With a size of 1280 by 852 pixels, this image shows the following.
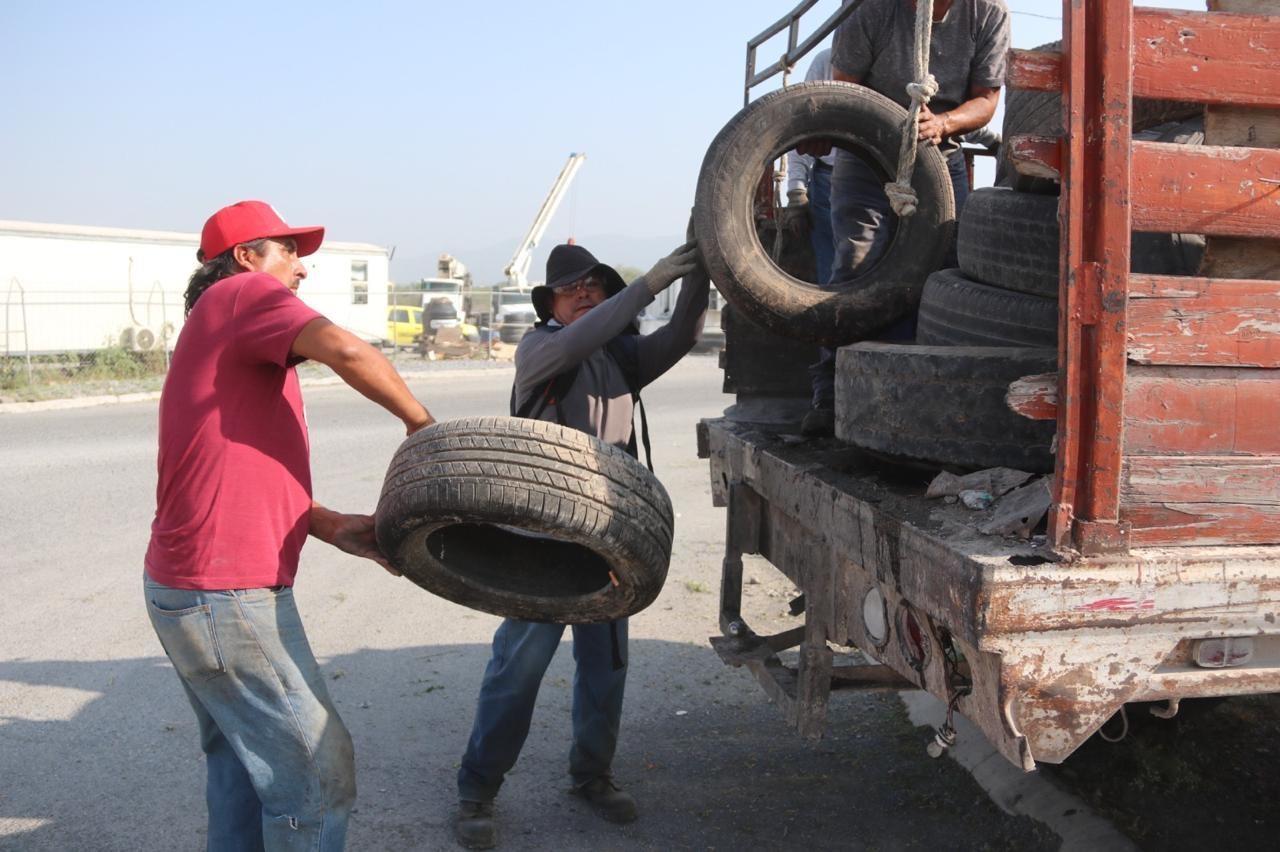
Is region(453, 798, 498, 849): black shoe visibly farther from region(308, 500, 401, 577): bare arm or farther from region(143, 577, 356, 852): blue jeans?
region(308, 500, 401, 577): bare arm

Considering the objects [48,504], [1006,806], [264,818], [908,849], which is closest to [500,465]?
[264,818]

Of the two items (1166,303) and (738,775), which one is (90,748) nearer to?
(738,775)

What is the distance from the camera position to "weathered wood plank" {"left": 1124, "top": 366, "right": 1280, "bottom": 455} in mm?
2369

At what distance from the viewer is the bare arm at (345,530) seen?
337cm

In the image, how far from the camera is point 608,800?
4176 millimetres

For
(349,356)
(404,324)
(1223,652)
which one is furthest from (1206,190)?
(404,324)

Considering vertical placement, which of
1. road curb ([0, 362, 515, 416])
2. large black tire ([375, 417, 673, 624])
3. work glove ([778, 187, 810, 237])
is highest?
work glove ([778, 187, 810, 237])

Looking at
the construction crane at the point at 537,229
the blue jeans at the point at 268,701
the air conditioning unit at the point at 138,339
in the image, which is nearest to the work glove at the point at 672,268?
the blue jeans at the point at 268,701

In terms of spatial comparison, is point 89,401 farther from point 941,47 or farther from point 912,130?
point 912,130

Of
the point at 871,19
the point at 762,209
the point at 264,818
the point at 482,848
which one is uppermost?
the point at 871,19

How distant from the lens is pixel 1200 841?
3.86m

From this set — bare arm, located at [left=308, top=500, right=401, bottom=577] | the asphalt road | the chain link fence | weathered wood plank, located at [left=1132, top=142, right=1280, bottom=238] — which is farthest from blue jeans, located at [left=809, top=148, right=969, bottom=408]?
the chain link fence

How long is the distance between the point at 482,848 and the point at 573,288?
6.53 ft

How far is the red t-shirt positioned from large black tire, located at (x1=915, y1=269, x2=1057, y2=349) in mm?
1780
